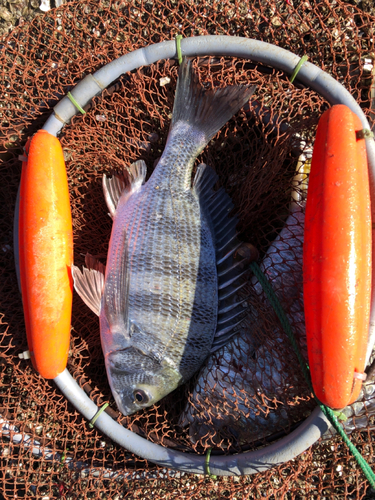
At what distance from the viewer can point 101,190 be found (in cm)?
245

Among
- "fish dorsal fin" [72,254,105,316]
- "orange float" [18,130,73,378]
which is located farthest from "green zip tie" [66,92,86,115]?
"fish dorsal fin" [72,254,105,316]

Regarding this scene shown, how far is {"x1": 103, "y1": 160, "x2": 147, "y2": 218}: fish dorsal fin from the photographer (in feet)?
7.42

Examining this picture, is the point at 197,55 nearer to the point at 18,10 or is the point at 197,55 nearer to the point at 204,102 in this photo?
the point at 204,102

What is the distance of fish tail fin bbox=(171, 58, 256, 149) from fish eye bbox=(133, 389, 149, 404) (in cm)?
Result: 155

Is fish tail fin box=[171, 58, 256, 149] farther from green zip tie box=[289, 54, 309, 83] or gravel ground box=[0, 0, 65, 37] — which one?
gravel ground box=[0, 0, 65, 37]

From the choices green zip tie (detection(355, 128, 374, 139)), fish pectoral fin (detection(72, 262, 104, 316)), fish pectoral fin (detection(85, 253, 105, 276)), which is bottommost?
fish pectoral fin (detection(72, 262, 104, 316))

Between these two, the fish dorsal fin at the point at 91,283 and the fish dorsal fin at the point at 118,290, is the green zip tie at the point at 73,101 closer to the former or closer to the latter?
the fish dorsal fin at the point at 118,290

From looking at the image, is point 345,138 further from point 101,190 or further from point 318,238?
point 101,190

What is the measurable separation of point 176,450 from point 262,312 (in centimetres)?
96

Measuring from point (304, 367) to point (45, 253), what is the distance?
146 centimetres

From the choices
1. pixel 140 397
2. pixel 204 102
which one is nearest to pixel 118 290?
pixel 140 397

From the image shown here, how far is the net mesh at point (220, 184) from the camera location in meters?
2.12

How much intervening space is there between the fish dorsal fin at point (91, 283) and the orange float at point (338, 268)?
1.21 metres

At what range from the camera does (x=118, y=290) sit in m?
2.11
